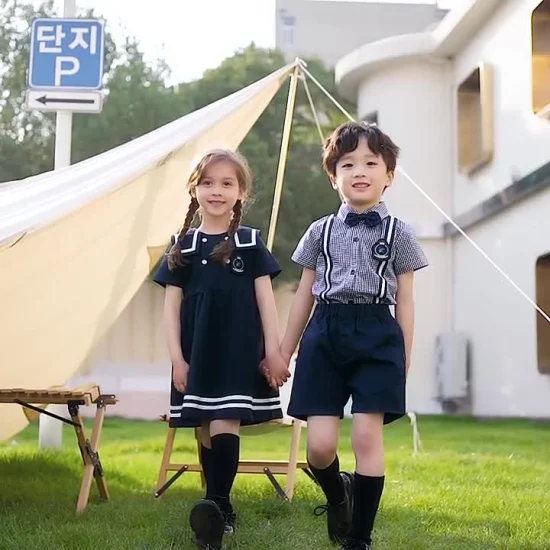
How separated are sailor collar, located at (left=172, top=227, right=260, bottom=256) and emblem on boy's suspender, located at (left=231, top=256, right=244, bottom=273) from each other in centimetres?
3

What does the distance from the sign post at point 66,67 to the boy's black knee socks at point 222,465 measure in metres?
2.30

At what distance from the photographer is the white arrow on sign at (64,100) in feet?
13.9

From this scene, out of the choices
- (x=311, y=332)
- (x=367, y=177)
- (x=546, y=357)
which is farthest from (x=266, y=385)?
(x=546, y=357)

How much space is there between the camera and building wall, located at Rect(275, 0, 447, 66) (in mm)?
15172

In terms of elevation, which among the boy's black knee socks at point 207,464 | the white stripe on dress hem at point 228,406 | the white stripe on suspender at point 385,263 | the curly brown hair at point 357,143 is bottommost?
the boy's black knee socks at point 207,464

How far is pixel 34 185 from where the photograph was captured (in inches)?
114

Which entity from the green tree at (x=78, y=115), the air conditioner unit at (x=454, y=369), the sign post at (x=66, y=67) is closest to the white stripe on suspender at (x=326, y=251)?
the sign post at (x=66, y=67)

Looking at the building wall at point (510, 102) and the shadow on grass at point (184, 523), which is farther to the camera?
the building wall at point (510, 102)

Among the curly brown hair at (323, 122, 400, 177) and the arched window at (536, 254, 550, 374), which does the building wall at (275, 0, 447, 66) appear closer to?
the arched window at (536, 254, 550, 374)

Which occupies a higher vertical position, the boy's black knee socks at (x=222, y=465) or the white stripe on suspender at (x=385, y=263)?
the white stripe on suspender at (x=385, y=263)

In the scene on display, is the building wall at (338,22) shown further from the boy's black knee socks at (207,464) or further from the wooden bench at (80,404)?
the boy's black knee socks at (207,464)

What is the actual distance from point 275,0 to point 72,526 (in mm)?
14301

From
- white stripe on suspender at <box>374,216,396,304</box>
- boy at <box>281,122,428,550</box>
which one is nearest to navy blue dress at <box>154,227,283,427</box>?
boy at <box>281,122,428,550</box>

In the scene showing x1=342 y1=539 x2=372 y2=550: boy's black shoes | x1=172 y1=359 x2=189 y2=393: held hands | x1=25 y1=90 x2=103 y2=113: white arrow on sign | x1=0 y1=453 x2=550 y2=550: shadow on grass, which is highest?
x1=25 y1=90 x2=103 y2=113: white arrow on sign
